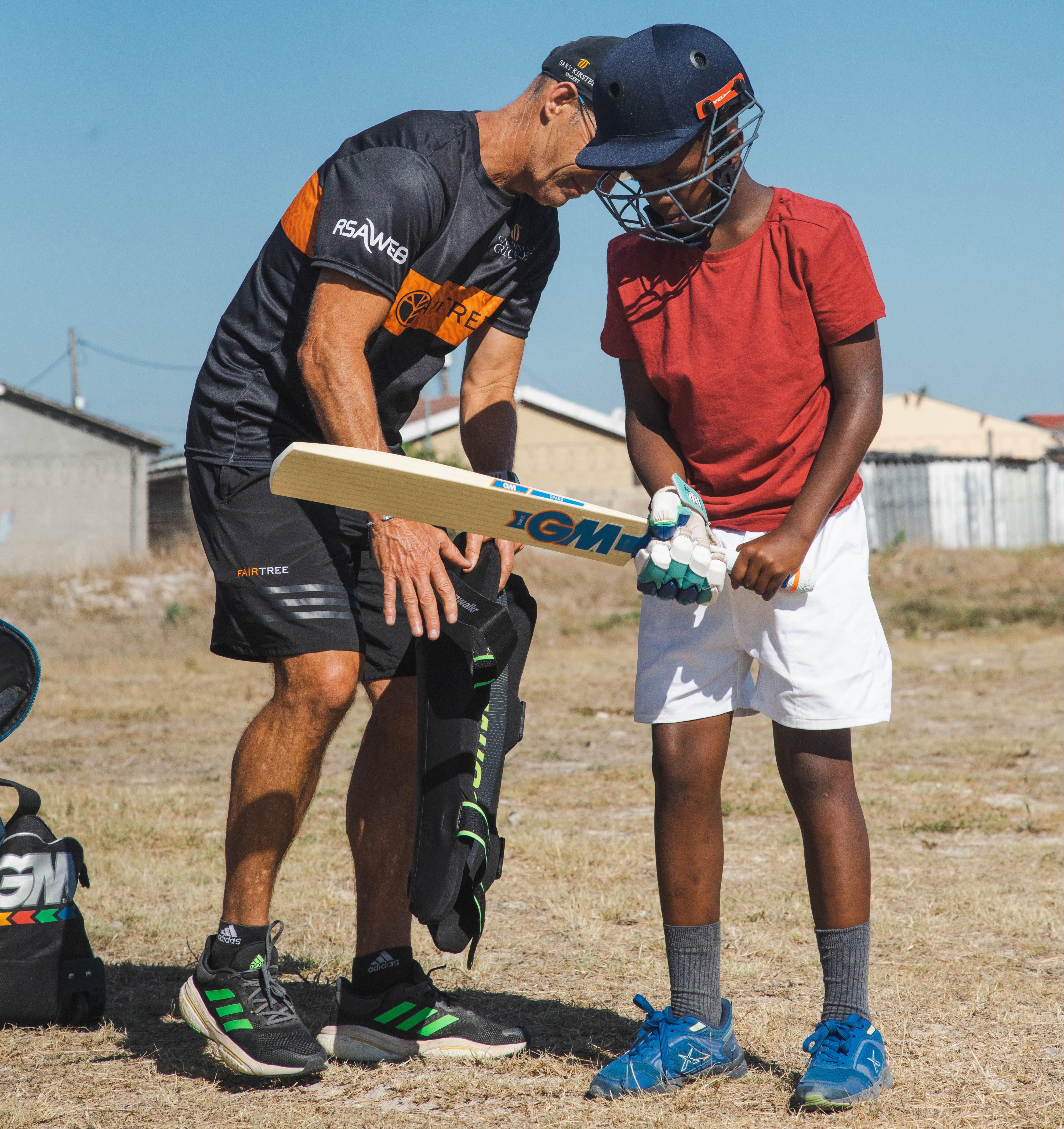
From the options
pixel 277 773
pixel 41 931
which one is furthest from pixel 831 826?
pixel 41 931

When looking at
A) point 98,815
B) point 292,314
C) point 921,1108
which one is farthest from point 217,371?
point 98,815

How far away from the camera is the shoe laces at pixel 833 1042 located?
97.0 inches

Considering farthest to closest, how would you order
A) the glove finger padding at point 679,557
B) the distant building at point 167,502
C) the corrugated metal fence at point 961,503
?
the corrugated metal fence at point 961,503 < the distant building at point 167,502 < the glove finger padding at point 679,557

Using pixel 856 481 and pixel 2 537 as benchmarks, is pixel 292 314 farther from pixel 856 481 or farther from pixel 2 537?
pixel 2 537

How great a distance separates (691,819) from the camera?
263cm

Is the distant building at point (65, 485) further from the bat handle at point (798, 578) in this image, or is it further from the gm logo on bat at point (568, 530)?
the bat handle at point (798, 578)

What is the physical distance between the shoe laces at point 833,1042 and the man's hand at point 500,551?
1204 mm

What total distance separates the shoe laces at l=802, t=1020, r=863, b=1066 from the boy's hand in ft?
3.01

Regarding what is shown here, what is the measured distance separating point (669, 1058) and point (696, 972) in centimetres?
19

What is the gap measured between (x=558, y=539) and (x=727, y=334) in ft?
1.89

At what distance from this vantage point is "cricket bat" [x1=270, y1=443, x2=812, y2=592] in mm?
2496

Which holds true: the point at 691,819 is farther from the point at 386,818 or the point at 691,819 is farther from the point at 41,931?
the point at 41,931

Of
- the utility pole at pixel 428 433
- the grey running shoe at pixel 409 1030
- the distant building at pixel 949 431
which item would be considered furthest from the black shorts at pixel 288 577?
the distant building at pixel 949 431

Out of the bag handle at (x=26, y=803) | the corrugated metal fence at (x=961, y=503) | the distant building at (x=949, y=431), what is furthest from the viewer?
the distant building at (x=949, y=431)
